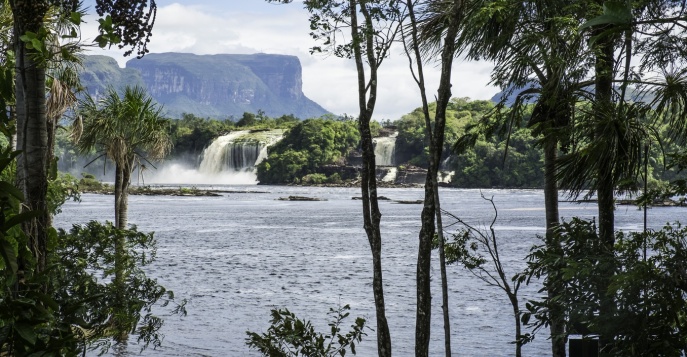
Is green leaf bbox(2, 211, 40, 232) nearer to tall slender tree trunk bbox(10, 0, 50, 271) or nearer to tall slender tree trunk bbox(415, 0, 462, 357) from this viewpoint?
tall slender tree trunk bbox(10, 0, 50, 271)

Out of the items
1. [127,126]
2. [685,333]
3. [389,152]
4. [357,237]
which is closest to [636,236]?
[685,333]

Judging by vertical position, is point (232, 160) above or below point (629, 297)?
above

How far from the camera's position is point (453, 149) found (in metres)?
8.52

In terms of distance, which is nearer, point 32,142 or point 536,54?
point 32,142

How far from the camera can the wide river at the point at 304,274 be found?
17156 mm

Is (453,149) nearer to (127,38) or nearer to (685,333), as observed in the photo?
(685,333)

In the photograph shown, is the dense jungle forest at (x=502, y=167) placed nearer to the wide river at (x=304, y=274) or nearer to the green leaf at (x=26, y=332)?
the green leaf at (x=26, y=332)

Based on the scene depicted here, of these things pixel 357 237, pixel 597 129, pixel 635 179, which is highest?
pixel 597 129

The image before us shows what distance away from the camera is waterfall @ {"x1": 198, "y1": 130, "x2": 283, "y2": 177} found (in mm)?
101500

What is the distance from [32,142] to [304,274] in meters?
24.8

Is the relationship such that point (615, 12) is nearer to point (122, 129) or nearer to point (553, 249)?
point (553, 249)

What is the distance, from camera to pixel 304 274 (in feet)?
89.6

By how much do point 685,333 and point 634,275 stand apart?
2.21ft

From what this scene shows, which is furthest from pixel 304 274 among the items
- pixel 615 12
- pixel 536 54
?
pixel 615 12
